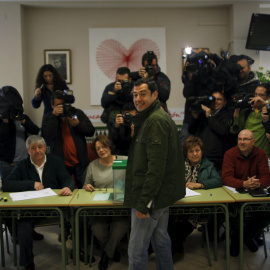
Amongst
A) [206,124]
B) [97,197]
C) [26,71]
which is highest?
[26,71]

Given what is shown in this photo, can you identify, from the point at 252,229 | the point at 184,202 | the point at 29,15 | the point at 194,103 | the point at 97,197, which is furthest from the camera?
the point at 29,15

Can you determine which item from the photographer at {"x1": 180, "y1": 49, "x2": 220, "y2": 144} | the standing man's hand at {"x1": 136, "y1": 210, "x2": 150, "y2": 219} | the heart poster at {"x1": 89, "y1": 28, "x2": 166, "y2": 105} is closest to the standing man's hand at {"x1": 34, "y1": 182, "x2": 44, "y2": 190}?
the standing man's hand at {"x1": 136, "y1": 210, "x2": 150, "y2": 219}

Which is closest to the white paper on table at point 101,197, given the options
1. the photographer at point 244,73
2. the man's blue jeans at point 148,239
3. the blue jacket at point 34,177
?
the blue jacket at point 34,177

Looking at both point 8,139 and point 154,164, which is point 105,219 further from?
point 8,139

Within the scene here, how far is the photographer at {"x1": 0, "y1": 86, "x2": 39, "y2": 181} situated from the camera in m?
3.20

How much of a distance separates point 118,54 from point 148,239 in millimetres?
4051

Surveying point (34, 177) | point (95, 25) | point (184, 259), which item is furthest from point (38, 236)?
point (95, 25)

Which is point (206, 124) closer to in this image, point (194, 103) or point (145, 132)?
point (194, 103)

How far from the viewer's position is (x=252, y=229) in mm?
2848

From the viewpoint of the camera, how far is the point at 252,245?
2.95 meters

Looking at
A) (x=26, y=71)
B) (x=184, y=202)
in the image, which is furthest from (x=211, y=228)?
(x=26, y=71)

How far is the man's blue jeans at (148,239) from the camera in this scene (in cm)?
201

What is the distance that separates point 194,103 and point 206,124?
27 centimetres

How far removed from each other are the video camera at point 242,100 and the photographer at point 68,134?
4.62 feet
